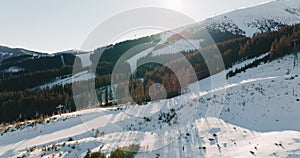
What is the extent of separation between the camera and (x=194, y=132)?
1431cm

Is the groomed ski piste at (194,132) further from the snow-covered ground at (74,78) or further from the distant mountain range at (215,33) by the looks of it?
the distant mountain range at (215,33)

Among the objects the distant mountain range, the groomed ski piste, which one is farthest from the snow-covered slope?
the groomed ski piste

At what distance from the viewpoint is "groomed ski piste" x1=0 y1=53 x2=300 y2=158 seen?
433 inches

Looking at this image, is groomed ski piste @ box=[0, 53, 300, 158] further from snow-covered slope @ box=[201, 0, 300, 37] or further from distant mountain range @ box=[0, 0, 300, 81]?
snow-covered slope @ box=[201, 0, 300, 37]

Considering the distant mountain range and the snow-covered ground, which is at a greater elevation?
the distant mountain range

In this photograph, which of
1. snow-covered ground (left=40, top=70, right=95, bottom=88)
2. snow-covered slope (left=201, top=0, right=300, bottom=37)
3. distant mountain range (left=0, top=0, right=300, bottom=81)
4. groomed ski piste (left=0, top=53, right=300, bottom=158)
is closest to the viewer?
groomed ski piste (left=0, top=53, right=300, bottom=158)

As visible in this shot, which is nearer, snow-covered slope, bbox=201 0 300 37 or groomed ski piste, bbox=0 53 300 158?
groomed ski piste, bbox=0 53 300 158

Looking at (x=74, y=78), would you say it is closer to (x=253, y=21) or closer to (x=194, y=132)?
(x=194, y=132)

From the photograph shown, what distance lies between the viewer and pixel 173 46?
5408 inches

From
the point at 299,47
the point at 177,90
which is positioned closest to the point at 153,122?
the point at 177,90

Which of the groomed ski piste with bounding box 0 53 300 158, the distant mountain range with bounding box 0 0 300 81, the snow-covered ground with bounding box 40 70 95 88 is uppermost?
the distant mountain range with bounding box 0 0 300 81

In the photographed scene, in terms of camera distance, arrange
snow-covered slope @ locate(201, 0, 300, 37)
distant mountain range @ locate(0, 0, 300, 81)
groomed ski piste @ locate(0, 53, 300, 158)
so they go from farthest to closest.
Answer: snow-covered slope @ locate(201, 0, 300, 37) < distant mountain range @ locate(0, 0, 300, 81) < groomed ski piste @ locate(0, 53, 300, 158)

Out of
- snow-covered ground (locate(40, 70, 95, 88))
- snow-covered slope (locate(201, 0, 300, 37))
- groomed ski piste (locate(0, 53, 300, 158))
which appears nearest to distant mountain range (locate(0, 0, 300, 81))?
snow-covered slope (locate(201, 0, 300, 37))

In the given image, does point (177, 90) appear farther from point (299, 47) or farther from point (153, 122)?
point (153, 122)
